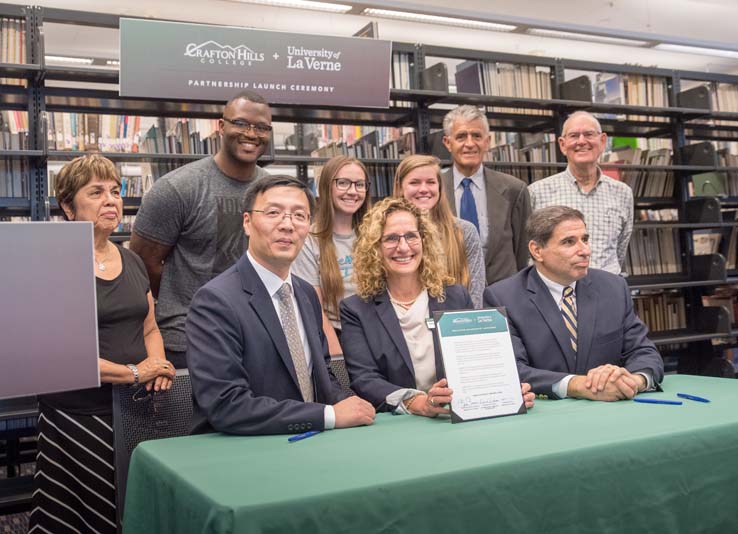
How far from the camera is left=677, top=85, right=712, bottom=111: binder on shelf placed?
6.18 metres

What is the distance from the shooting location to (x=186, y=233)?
2.84m

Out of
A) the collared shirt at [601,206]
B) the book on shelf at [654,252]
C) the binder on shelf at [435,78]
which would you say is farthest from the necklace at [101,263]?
the book on shelf at [654,252]

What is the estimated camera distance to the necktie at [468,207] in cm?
340

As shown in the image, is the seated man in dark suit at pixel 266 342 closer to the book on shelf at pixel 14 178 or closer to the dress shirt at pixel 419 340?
the dress shirt at pixel 419 340

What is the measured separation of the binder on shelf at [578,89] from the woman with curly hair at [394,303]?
3.72 m

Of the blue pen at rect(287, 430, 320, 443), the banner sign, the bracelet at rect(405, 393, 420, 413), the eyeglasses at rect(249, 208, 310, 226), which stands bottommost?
the blue pen at rect(287, 430, 320, 443)

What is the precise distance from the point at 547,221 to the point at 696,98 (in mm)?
4616

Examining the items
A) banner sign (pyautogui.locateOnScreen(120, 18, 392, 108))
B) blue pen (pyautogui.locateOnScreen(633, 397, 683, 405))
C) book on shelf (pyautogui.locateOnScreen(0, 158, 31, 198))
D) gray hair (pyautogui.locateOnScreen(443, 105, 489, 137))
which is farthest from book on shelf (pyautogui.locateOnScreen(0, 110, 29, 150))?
blue pen (pyautogui.locateOnScreen(633, 397, 683, 405))

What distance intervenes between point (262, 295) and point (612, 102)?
507cm

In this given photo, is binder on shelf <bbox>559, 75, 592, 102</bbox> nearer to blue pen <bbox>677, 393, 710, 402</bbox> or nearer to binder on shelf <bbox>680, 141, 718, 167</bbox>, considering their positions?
binder on shelf <bbox>680, 141, 718, 167</bbox>

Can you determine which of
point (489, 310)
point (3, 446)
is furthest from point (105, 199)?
point (3, 446)

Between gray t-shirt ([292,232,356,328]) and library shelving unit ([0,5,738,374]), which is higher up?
library shelving unit ([0,5,738,374])

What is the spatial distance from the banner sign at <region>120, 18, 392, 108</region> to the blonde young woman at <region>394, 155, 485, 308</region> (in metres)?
1.90

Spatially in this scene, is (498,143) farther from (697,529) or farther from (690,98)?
(697,529)
